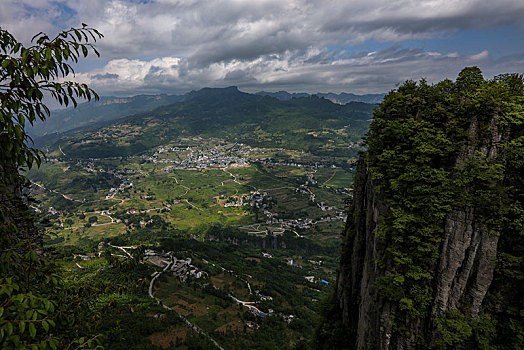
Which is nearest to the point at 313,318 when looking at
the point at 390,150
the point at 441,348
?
the point at 441,348

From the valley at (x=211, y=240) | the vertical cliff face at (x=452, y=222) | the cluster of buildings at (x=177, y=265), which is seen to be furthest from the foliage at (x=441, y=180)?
the cluster of buildings at (x=177, y=265)

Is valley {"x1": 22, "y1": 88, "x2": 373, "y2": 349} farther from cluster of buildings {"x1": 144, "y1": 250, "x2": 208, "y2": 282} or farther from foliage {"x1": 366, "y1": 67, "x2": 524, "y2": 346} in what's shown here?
foliage {"x1": 366, "y1": 67, "x2": 524, "y2": 346}

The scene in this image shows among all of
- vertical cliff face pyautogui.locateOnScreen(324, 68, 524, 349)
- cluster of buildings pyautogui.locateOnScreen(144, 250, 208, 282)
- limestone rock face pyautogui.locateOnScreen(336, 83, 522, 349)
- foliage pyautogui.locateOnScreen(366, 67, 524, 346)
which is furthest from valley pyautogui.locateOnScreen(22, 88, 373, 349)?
limestone rock face pyautogui.locateOnScreen(336, 83, 522, 349)

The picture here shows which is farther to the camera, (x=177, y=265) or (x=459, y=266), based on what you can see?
(x=177, y=265)

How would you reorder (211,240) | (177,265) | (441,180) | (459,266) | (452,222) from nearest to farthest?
1. (459,266)
2. (452,222)
3. (441,180)
4. (177,265)
5. (211,240)

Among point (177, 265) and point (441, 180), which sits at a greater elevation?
point (441, 180)

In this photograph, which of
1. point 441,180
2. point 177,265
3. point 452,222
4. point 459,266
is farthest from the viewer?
point 177,265

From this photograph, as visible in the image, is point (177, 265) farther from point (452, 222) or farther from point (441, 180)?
point (441, 180)

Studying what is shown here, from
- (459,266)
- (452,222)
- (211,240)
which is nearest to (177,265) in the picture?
(211,240)

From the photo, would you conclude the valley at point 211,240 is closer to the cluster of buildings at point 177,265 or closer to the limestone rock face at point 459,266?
the cluster of buildings at point 177,265
